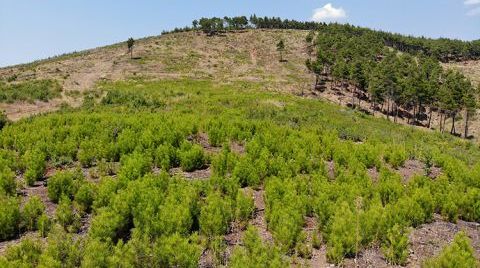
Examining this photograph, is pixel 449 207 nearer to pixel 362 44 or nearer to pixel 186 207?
pixel 186 207

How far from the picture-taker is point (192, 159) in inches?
610

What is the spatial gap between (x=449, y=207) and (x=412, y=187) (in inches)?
65.0

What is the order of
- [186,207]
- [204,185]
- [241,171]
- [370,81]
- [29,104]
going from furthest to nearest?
[370,81], [29,104], [241,171], [204,185], [186,207]

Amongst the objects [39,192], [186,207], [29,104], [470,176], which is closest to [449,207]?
[470,176]

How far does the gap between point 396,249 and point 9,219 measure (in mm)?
9081

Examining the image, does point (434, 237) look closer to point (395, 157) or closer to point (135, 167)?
point (395, 157)

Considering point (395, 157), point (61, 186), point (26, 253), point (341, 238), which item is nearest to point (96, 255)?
point (26, 253)

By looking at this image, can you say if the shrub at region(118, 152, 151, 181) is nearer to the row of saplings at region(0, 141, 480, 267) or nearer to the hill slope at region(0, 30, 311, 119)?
the row of saplings at region(0, 141, 480, 267)

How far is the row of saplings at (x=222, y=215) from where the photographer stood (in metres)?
8.62

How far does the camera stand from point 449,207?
12.0 meters

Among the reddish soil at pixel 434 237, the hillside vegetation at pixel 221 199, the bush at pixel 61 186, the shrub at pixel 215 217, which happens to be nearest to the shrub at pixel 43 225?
the hillside vegetation at pixel 221 199

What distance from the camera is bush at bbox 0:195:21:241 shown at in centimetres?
1012

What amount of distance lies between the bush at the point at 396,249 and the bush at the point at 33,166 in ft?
35.5

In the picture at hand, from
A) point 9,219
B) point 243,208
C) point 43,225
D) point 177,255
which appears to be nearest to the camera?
point 177,255
